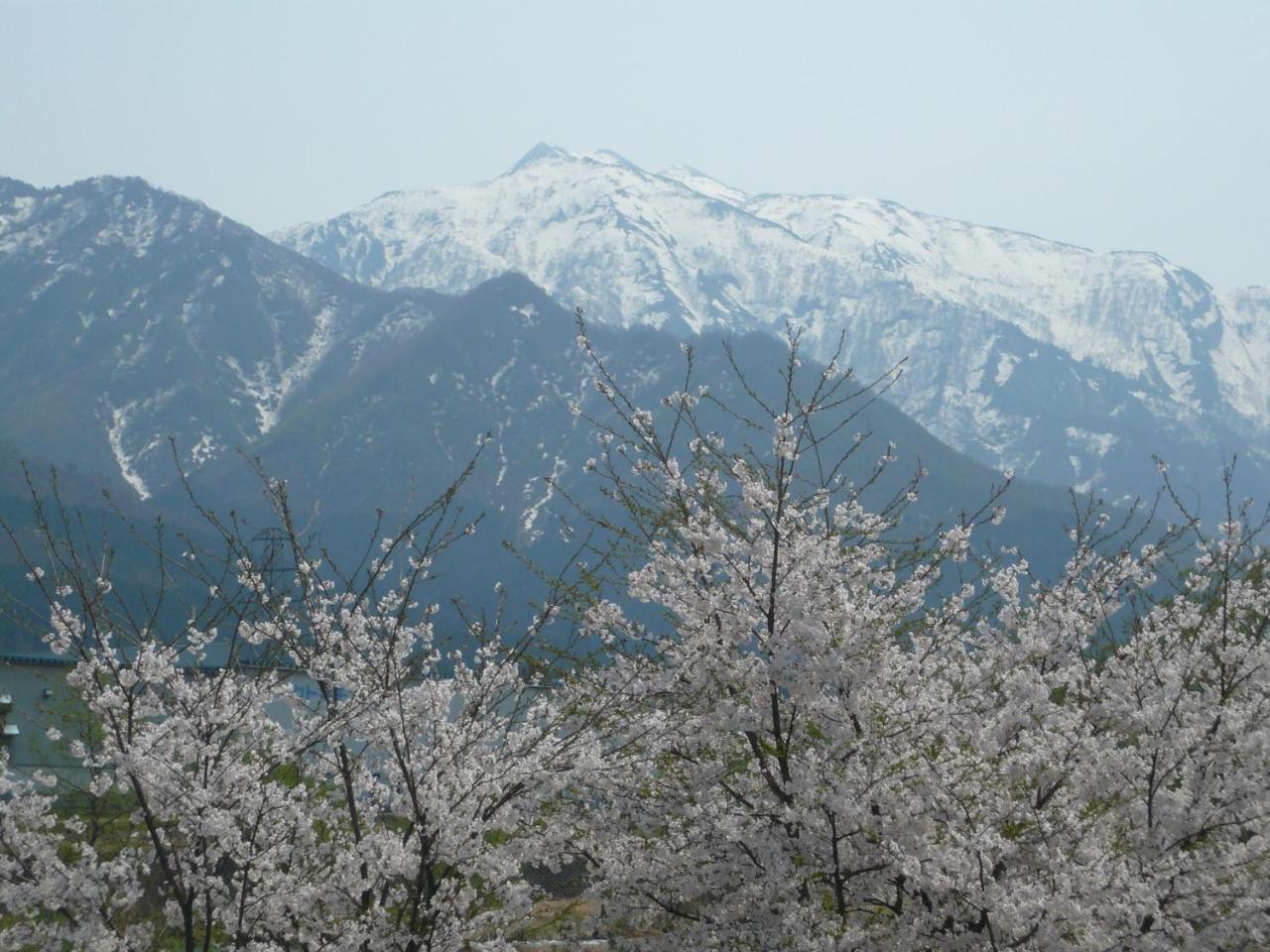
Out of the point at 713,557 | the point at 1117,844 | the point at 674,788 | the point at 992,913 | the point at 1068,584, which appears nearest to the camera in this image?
the point at 992,913

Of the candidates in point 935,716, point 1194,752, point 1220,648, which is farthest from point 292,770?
point 1220,648

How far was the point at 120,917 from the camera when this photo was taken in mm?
14516

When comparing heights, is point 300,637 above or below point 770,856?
above

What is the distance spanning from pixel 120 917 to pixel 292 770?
9.56 ft

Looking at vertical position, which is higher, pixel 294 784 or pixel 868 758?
pixel 868 758

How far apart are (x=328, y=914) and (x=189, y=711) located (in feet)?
8.23

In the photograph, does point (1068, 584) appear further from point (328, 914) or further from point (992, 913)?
point (328, 914)

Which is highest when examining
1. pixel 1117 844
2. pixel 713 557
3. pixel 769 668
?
pixel 713 557

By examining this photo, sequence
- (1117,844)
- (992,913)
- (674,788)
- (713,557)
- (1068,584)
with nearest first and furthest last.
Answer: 1. (992,913)
2. (1117,844)
3. (713,557)
4. (674,788)
5. (1068,584)

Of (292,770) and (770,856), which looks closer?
(770,856)

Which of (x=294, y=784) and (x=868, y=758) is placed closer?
(x=868, y=758)

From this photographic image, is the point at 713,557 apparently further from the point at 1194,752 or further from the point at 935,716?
the point at 1194,752

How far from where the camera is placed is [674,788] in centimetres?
1386

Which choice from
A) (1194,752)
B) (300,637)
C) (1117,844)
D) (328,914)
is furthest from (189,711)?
(1194,752)
